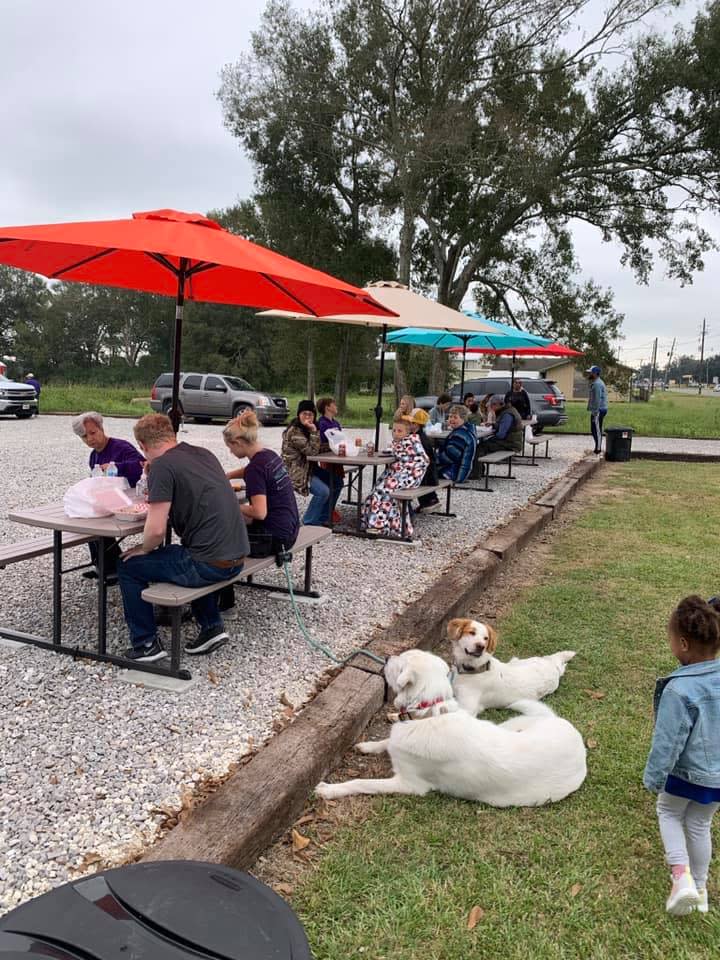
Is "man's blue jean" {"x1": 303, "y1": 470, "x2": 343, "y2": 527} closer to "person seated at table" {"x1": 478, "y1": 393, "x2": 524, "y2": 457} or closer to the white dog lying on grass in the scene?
the white dog lying on grass

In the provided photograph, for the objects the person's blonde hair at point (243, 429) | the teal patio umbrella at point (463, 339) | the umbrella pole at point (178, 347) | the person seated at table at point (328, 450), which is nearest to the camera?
the person's blonde hair at point (243, 429)

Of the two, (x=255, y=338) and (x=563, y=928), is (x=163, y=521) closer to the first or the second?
(x=563, y=928)

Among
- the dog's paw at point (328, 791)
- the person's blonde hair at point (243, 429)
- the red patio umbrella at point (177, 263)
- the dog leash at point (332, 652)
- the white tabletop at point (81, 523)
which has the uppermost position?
the red patio umbrella at point (177, 263)

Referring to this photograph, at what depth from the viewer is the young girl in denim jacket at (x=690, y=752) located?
2234 millimetres

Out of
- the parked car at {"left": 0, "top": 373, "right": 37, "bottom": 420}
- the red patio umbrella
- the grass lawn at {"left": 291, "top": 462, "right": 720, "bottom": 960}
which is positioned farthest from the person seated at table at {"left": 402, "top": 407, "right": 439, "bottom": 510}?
the parked car at {"left": 0, "top": 373, "right": 37, "bottom": 420}

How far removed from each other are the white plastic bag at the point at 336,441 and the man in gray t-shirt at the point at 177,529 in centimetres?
326

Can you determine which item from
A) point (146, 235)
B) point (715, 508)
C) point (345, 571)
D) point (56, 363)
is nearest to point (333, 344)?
point (715, 508)

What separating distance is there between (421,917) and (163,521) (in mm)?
2116

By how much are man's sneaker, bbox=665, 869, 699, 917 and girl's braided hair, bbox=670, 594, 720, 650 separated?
749mm

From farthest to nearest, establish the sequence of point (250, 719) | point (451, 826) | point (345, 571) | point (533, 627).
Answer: point (345, 571) < point (533, 627) < point (250, 719) < point (451, 826)

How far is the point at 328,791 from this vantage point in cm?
280

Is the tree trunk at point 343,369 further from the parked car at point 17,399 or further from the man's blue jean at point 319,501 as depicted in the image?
the man's blue jean at point 319,501

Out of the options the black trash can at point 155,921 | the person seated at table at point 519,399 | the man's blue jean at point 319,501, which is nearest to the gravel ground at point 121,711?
the black trash can at point 155,921

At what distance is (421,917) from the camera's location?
2186 millimetres
